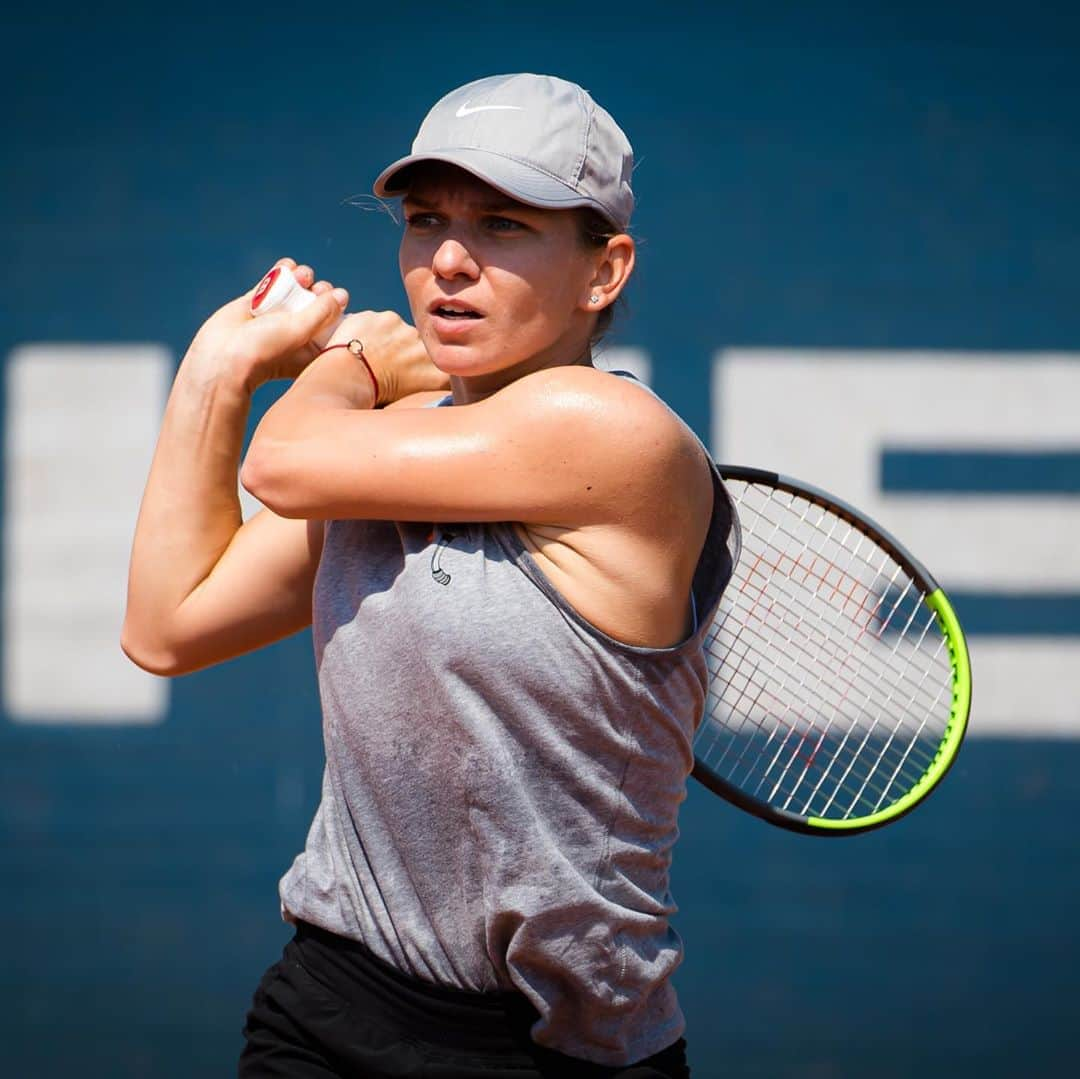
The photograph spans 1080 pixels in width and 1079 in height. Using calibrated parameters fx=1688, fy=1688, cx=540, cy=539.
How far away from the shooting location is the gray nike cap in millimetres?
1604

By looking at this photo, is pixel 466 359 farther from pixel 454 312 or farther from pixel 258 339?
pixel 258 339

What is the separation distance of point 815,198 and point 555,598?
2.82 meters

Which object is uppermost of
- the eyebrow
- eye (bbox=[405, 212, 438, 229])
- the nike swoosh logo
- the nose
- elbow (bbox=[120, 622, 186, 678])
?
the nike swoosh logo

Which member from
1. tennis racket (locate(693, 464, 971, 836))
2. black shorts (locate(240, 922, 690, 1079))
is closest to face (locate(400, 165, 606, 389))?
black shorts (locate(240, 922, 690, 1079))

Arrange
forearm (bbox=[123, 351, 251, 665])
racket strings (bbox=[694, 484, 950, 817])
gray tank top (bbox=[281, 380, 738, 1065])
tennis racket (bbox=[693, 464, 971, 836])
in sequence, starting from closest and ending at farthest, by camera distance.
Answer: gray tank top (bbox=[281, 380, 738, 1065]) → forearm (bbox=[123, 351, 251, 665]) → tennis racket (bbox=[693, 464, 971, 836]) → racket strings (bbox=[694, 484, 950, 817])

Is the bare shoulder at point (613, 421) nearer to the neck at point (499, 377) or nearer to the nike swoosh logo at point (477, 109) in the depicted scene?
the neck at point (499, 377)

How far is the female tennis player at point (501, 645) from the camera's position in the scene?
1.57 metres

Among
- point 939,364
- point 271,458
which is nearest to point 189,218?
point 939,364

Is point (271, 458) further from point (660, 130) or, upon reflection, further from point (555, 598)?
point (660, 130)

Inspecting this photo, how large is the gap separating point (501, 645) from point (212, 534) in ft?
1.47

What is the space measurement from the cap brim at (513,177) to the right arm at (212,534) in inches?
12.5

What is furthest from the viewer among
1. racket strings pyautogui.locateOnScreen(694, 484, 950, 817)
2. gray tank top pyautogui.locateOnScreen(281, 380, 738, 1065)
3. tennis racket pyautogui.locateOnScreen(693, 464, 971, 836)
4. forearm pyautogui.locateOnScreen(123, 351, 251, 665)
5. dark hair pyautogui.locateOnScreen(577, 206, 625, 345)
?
racket strings pyautogui.locateOnScreen(694, 484, 950, 817)

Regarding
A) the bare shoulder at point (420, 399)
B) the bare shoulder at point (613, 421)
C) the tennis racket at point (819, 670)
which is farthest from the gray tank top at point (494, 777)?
the tennis racket at point (819, 670)

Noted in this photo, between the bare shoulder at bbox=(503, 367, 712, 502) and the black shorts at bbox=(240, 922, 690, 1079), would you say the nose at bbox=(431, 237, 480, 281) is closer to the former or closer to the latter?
the bare shoulder at bbox=(503, 367, 712, 502)
